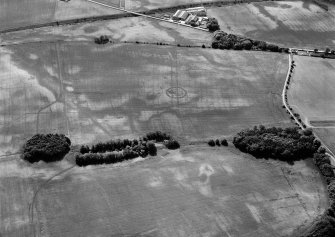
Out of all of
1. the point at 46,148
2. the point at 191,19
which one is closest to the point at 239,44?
the point at 191,19

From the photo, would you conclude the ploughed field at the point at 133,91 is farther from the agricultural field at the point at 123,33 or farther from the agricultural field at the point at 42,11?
the agricultural field at the point at 42,11

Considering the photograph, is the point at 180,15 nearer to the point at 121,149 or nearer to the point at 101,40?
the point at 101,40

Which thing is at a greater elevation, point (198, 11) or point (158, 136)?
point (198, 11)

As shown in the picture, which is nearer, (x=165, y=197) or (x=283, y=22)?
(x=165, y=197)

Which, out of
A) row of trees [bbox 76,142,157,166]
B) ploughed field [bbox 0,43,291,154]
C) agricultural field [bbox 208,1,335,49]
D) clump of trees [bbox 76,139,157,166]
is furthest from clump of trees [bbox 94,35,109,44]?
row of trees [bbox 76,142,157,166]

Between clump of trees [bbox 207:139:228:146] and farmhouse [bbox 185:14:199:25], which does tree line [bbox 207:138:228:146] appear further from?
farmhouse [bbox 185:14:199:25]
